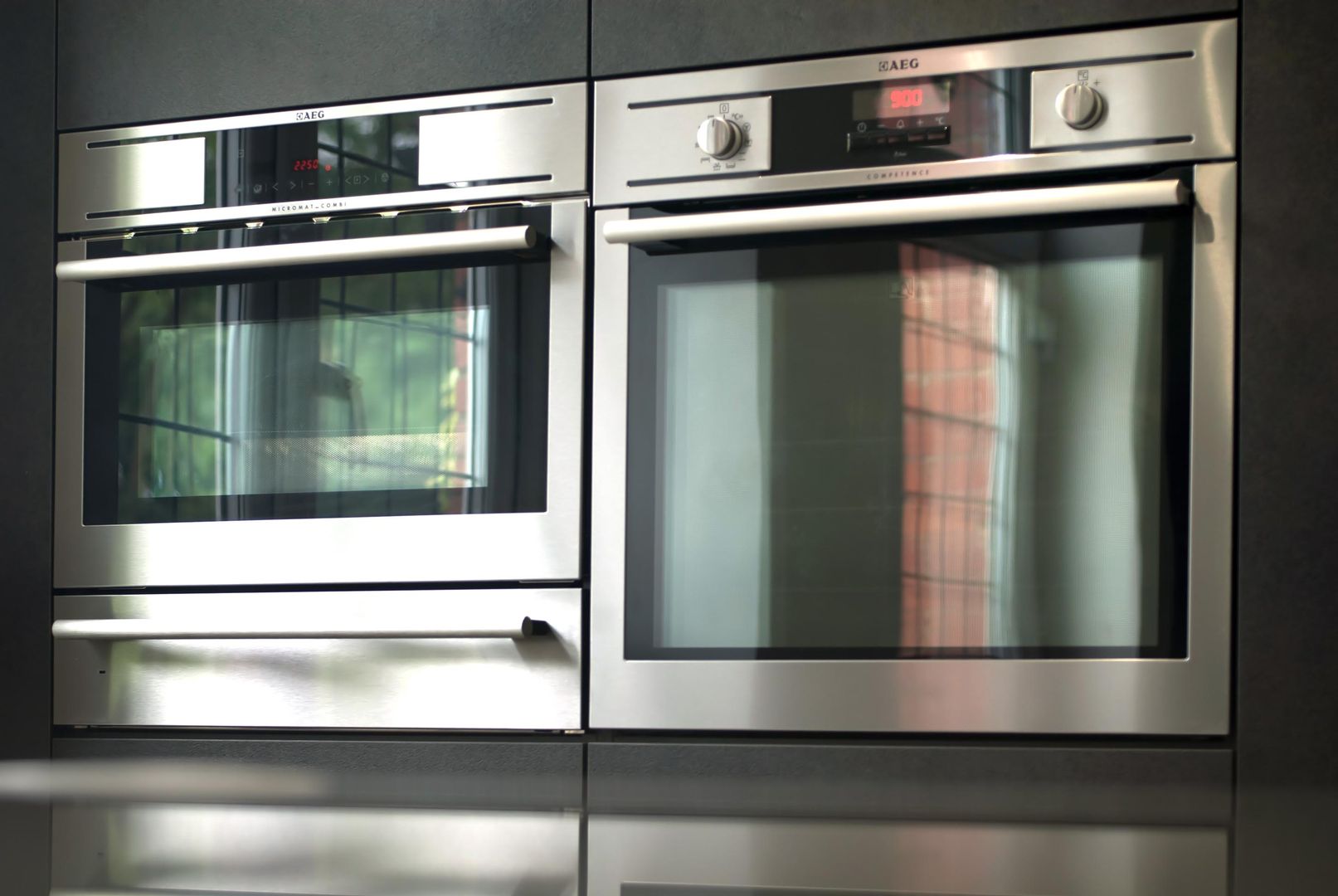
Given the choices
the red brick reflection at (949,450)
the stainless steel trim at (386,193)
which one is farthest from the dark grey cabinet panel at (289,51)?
the red brick reflection at (949,450)

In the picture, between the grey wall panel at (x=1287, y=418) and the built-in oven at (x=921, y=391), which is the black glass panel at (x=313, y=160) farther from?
the grey wall panel at (x=1287, y=418)

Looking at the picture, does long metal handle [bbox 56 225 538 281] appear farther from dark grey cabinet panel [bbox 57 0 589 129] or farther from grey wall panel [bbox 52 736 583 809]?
grey wall panel [bbox 52 736 583 809]

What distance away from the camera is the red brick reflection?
1.49m

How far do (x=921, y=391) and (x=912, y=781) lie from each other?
418 mm

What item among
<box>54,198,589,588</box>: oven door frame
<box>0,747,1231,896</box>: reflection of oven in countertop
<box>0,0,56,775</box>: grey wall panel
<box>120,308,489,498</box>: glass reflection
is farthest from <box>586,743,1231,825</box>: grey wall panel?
<box>0,0,56,775</box>: grey wall panel

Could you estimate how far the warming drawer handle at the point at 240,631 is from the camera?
1.60 meters

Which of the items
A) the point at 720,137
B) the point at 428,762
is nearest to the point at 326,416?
the point at 428,762

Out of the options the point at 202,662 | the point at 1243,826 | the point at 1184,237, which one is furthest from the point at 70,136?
the point at 1243,826

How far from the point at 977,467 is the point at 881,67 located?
1.53 feet

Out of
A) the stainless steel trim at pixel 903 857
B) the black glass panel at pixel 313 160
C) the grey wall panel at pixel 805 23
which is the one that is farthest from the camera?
the black glass panel at pixel 313 160

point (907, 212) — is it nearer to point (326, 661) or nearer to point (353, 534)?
point (353, 534)

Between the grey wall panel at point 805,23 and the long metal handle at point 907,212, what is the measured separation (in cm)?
18

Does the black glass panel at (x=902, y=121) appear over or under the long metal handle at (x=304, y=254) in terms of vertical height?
over

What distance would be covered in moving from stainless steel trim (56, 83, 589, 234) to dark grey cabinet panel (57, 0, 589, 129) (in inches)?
0.6
